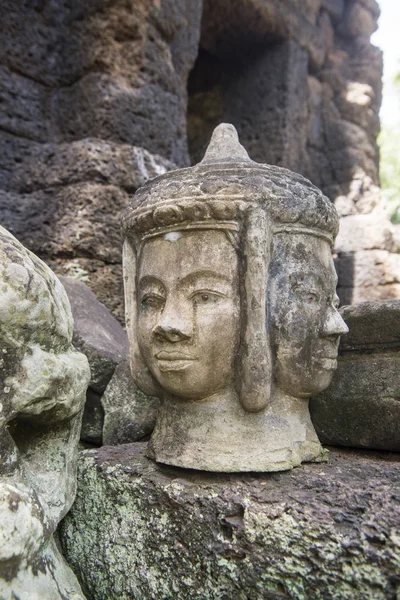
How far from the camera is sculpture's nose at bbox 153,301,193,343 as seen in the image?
1.56 metres

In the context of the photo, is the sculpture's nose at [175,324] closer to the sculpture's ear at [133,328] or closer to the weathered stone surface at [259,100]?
the sculpture's ear at [133,328]

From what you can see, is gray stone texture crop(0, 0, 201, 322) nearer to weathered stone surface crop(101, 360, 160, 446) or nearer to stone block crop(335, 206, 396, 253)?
weathered stone surface crop(101, 360, 160, 446)

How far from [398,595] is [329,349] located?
26.9 inches

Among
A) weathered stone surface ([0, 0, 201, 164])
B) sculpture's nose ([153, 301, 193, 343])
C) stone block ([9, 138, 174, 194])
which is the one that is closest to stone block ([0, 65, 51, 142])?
weathered stone surface ([0, 0, 201, 164])

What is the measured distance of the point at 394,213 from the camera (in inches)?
519

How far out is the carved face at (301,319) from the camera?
1610mm

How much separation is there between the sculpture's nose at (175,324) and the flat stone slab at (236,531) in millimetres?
396

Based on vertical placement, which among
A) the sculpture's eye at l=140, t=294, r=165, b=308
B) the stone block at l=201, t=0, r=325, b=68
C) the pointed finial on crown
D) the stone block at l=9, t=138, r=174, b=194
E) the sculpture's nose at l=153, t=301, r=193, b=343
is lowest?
the sculpture's nose at l=153, t=301, r=193, b=343

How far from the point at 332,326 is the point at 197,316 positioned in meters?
0.41

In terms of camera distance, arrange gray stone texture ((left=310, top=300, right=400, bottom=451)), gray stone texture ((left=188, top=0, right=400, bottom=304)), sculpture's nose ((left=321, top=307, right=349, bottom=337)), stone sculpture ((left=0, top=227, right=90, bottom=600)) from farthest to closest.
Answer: gray stone texture ((left=188, top=0, right=400, bottom=304)) < gray stone texture ((left=310, top=300, right=400, bottom=451)) < sculpture's nose ((left=321, top=307, right=349, bottom=337)) < stone sculpture ((left=0, top=227, right=90, bottom=600))

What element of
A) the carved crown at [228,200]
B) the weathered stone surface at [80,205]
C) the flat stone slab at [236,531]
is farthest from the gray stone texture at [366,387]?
the weathered stone surface at [80,205]

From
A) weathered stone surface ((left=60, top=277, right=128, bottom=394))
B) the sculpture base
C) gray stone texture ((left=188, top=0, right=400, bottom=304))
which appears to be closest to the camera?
the sculpture base

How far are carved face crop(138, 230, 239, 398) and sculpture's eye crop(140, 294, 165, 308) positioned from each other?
0.03 m

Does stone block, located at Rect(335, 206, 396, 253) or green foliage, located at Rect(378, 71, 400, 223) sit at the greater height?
green foliage, located at Rect(378, 71, 400, 223)
